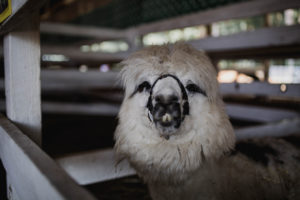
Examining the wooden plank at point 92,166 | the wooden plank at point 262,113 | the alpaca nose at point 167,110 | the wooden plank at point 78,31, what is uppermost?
the wooden plank at point 78,31

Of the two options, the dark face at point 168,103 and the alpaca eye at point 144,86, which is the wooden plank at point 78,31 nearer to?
the alpaca eye at point 144,86

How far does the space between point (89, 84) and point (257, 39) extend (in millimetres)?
2245

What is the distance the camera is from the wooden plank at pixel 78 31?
3.52 meters

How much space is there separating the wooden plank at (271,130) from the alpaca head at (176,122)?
81cm

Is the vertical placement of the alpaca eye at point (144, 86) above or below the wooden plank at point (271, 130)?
above

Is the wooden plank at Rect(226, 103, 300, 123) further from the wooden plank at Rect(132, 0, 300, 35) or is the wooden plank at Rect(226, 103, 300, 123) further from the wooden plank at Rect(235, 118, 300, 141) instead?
the wooden plank at Rect(132, 0, 300, 35)

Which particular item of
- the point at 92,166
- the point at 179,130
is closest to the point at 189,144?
the point at 179,130

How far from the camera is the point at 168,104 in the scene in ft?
4.26

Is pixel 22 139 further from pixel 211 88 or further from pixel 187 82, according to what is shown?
pixel 211 88

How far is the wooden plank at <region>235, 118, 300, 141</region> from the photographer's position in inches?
91.9

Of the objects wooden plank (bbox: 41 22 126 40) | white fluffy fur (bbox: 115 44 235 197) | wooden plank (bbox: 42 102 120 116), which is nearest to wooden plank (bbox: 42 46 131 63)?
wooden plank (bbox: 41 22 126 40)

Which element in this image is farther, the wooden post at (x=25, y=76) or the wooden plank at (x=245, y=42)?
the wooden plank at (x=245, y=42)

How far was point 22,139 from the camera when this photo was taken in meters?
0.94

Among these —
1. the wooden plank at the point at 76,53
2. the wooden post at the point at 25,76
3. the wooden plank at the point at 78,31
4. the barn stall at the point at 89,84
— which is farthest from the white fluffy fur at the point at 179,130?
the wooden plank at the point at 78,31
